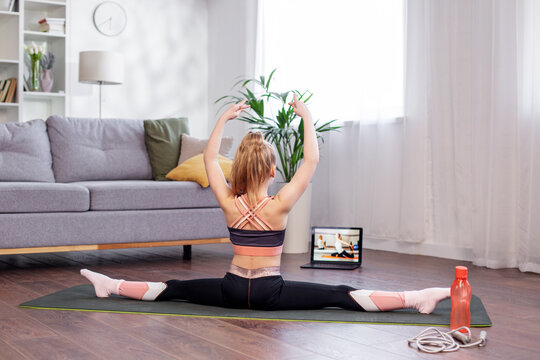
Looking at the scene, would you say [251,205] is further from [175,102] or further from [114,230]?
[175,102]

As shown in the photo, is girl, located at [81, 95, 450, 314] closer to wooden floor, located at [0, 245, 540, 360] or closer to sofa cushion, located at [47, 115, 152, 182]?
wooden floor, located at [0, 245, 540, 360]

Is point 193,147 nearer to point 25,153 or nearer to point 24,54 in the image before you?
point 25,153

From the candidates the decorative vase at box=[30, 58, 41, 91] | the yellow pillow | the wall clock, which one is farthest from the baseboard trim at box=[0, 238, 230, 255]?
the wall clock

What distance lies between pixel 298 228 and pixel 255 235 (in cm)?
213

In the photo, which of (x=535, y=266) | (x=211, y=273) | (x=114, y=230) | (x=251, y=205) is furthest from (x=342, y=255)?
(x=251, y=205)

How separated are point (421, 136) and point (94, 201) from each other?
6.73 ft

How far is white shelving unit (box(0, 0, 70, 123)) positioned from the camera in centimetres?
552

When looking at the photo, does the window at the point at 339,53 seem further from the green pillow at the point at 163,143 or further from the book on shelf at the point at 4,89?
the book on shelf at the point at 4,89

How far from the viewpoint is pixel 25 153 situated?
3.99 m

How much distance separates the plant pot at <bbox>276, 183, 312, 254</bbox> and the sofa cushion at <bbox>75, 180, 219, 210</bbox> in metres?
0.65

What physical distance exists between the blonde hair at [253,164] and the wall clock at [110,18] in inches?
163

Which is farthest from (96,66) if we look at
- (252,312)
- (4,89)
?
(252,312)

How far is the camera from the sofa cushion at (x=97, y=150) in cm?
416

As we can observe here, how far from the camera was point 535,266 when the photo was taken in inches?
138
